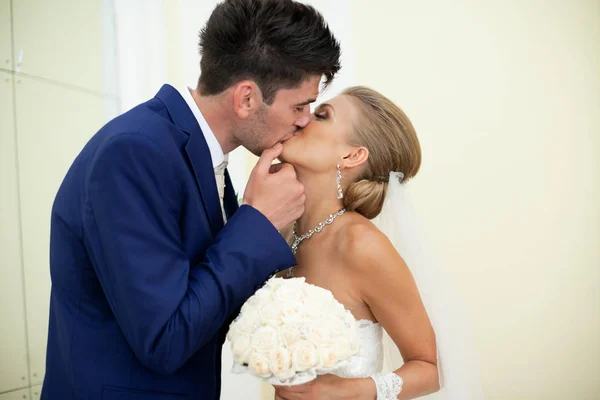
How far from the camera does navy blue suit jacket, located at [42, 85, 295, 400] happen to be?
1.41 metres

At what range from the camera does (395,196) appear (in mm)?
2205

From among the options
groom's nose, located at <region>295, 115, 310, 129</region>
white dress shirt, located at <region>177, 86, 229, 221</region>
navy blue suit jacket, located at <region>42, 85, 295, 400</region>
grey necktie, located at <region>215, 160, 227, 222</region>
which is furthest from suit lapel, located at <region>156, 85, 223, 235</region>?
groom's nose, located at <region>295, 115, 310, 129</region>

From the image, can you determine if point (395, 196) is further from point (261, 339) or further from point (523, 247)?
point (523, 247)

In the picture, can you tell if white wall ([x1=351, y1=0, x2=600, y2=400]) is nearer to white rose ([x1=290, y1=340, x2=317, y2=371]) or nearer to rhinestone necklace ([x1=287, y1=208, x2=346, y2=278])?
rhinestone necklace ([x1=287, y1=208, x2=346, y2=278])

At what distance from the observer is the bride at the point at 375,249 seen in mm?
1976

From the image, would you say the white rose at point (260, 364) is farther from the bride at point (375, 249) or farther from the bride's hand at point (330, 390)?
the bride at point (375, 249)

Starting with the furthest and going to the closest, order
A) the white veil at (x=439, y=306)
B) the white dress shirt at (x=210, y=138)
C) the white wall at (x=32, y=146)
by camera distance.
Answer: the white wall at (x=32, y=146) < the white veil at (x=439, y=306) < the white dress shirt at (x=210, y=138)

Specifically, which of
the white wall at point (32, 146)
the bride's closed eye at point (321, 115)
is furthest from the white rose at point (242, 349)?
the white wall at point (32, 146)

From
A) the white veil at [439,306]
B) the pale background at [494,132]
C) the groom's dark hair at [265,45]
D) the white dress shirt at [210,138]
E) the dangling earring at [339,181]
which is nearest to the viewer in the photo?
the groom's dark hair at [265,45]

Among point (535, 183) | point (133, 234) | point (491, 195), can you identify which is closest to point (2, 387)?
point (133, 234)

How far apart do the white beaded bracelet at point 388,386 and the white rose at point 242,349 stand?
589mm

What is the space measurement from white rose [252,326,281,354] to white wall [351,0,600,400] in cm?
247

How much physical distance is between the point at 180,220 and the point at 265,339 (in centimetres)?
45

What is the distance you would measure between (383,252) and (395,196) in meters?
0.31
